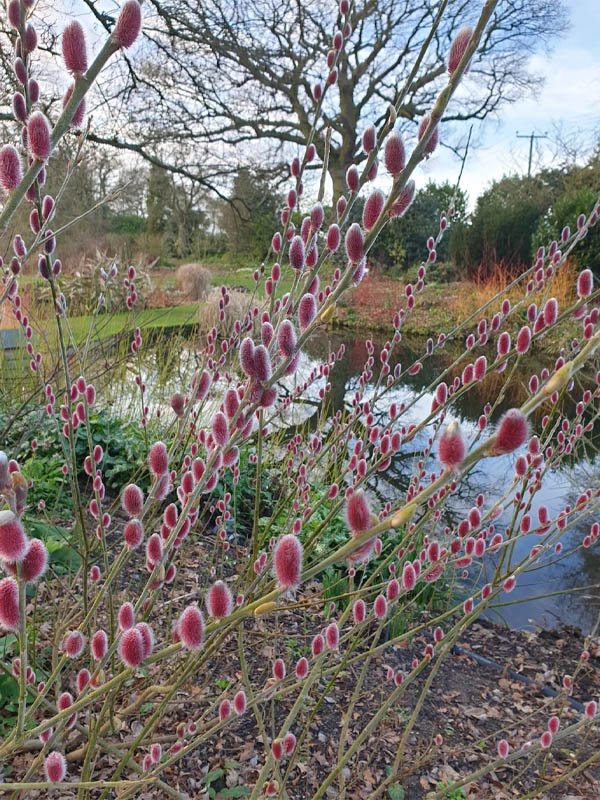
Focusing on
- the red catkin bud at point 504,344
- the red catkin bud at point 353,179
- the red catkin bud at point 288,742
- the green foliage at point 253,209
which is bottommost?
the red catkin bud at point 288,742

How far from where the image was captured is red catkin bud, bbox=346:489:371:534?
56cm

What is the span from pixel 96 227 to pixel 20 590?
16.9 metres

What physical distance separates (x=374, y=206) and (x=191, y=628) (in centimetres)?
60

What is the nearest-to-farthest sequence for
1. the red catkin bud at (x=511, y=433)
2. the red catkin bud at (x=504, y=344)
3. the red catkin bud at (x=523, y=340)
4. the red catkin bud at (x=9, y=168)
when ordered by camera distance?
the red catkin bud at (x=511, y=433), the red catkin bud at (x=9, y=168), the red catkin bud at (x=523, y=340), the red catkin bud at (x=504, y=344)

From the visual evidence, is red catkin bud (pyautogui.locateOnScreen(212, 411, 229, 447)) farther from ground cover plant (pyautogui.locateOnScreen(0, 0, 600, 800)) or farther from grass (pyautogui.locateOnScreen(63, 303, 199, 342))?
grass (pyautogui.locateOnScreen(63, 303, 199, 342))

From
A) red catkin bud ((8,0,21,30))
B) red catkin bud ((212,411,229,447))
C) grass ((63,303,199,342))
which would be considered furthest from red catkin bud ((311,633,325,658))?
grass ((63,303,199,342))

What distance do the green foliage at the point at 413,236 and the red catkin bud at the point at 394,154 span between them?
1820 centimetres

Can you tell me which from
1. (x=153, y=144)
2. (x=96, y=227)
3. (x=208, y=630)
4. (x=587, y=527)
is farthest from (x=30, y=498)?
(x=96, y=227)

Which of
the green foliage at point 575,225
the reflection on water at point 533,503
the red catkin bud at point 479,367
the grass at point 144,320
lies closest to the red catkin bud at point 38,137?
the red catkin bud at point 479,367

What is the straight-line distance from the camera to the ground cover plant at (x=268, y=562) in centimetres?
70

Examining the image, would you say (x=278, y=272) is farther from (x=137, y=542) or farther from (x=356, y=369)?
(x=356, y=369)

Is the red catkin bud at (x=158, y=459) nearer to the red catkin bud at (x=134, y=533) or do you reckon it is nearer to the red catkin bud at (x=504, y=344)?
the red catkin bud at (x=134, y=533)

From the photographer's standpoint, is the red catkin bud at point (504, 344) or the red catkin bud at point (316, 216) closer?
the red catkin bud at point (316, 216)

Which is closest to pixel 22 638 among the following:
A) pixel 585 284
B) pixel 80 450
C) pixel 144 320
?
pixel 585 284
